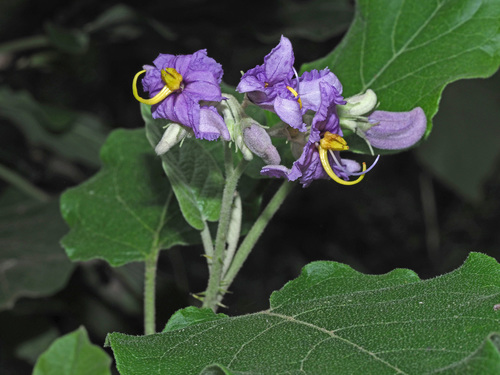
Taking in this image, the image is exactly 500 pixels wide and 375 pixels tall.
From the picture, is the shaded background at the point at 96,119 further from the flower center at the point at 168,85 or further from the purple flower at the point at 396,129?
the flower center at the point at 168,85

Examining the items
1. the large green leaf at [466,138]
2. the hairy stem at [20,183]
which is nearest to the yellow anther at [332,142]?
the hairy stem at [20,183]

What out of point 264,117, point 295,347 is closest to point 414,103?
point 264,117

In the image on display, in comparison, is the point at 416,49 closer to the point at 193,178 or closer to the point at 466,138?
the point at 193,178

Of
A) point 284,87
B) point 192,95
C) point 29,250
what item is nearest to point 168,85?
point 192,95

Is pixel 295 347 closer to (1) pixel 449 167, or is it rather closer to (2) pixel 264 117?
(2) pixel 264 117

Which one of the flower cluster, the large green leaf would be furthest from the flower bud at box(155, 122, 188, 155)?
the large green leaf

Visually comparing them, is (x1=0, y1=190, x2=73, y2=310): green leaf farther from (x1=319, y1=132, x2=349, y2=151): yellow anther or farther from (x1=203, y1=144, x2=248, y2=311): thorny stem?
(x1=319, y1=132, x2=349, y2=151): yellow anther
